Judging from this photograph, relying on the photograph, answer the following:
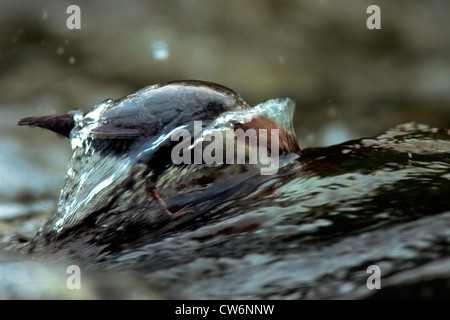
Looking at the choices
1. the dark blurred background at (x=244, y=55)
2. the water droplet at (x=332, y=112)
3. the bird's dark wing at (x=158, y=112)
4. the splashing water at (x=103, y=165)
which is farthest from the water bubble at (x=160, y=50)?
the bird's dark wing at (x=158, y=112)

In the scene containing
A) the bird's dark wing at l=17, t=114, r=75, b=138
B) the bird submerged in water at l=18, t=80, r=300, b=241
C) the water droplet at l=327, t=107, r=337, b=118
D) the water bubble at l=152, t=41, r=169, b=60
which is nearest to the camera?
the bird submerged in water at l=18, t=80, r=300, b=241

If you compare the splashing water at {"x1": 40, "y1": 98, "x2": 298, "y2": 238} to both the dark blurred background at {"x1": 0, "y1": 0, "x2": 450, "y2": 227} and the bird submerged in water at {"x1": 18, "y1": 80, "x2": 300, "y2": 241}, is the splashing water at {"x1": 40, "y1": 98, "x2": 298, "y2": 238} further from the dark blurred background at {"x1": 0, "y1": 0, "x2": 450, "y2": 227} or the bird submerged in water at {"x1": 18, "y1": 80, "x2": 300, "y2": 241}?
the dark blurred background at {"x1": 0, "y1": 0, "x2": 450, "y2": 227}

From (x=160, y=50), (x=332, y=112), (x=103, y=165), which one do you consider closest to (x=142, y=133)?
(x=103, y=165)

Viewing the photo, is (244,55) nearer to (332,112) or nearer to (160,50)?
(160,50)

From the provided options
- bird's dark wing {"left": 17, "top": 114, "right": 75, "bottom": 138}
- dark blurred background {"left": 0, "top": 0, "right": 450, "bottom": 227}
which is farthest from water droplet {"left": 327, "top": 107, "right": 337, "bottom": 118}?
bird's dark wing {"left": 17, "top": 114, "right": 75, "bottom": 138}

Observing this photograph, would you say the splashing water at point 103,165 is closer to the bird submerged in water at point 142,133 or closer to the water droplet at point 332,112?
the bird submerged in water at point 142,133
